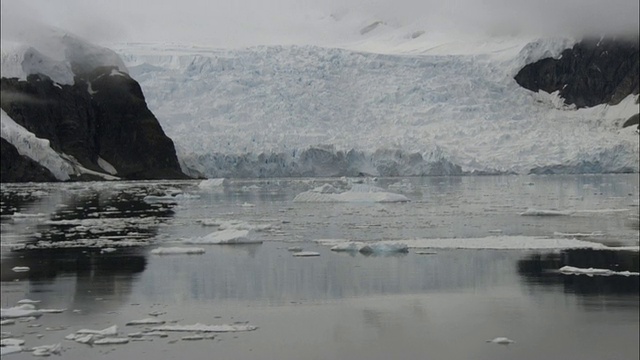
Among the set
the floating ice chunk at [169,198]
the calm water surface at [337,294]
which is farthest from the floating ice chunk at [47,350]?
the floating ice chunk at [169,198]

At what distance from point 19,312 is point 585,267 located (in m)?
8.03

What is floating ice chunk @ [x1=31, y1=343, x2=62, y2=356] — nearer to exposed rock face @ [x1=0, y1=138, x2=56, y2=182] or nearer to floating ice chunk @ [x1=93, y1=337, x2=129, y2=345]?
floating ice chunk @ [x1=93, y1=337, x2=129, y2=345]

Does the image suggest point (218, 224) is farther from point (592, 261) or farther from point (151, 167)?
point (151, 167)

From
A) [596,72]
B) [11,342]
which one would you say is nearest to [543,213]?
[11,342]

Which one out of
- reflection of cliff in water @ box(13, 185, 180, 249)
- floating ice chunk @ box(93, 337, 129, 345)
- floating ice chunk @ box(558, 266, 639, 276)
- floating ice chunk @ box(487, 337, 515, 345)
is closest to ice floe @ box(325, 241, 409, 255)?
floating ice chunk @ box(558, 266, 639, 276)

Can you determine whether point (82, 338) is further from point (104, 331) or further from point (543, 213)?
point (543, 213)

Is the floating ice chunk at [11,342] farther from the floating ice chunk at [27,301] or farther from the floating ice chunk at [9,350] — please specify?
the floating ice chunk at [27,301]

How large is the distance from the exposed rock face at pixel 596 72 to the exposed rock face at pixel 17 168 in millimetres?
53991

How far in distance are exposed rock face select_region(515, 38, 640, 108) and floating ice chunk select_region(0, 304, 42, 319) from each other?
86.4 meters

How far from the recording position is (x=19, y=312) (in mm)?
9953

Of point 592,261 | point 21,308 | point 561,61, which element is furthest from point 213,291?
point 561,61

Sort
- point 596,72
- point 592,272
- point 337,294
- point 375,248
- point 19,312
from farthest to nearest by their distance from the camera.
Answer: point 596,72
point 375,248
point 592,272
point 337,294
point 19,312

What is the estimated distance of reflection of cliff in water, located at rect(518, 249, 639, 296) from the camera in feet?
37.5

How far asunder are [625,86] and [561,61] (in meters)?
7.28
